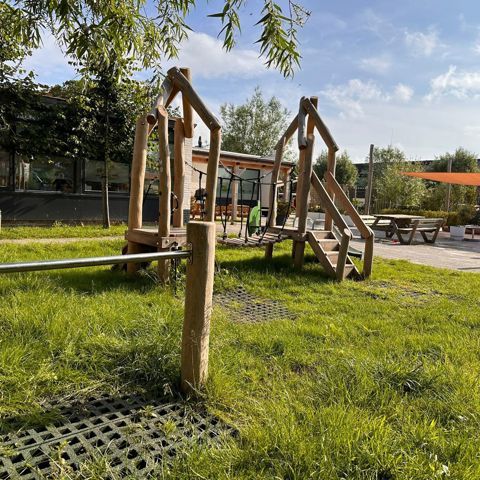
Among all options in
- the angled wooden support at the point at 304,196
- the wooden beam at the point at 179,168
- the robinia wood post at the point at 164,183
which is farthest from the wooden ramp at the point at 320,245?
the robinia wood post at the point at 164,183

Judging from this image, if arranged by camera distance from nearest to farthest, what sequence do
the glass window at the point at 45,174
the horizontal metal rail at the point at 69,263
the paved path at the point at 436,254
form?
the horizontal metal rail at the point at 69,263 < the paved path at the point at 436,254 < the glass window at the point at 45,174

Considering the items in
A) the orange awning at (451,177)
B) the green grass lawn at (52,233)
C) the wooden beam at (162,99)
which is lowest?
the green grass lawn at (52,233)

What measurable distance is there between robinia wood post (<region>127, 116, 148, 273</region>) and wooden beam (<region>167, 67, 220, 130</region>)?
0.59 meters

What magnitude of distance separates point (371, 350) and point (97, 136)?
9.20 meters

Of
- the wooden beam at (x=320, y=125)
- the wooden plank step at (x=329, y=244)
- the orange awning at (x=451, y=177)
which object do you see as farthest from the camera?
the orange awning at (x=451, y=177)

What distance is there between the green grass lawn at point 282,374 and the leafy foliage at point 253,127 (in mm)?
35030

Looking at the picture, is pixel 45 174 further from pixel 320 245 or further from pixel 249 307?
pixel 249 307

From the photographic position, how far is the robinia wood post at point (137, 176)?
497cm

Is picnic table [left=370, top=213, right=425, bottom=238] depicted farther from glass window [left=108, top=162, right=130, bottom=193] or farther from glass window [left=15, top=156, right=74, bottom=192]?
glass window [left=15, top=156, right=74, bottom=192]

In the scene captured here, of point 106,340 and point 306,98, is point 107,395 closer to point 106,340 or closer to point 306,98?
point 106,340

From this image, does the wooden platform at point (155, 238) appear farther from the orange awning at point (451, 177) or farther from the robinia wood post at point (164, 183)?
the orange awning at point (451, 177)

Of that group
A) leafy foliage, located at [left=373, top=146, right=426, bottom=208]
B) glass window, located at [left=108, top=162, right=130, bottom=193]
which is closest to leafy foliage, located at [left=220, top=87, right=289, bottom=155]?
leafy foliage, located at [left=373, top=146, right=426, bottom=208]

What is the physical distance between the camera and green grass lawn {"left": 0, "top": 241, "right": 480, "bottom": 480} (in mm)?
1688

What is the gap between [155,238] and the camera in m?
4.73
